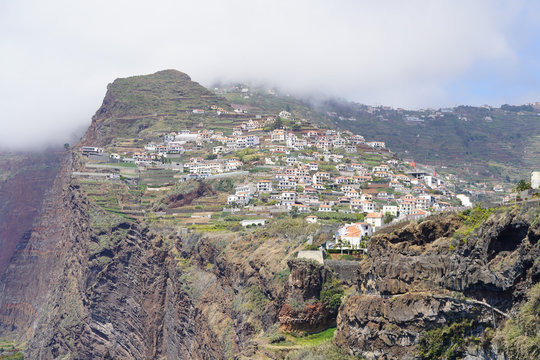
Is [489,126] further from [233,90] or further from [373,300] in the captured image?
[373,300]

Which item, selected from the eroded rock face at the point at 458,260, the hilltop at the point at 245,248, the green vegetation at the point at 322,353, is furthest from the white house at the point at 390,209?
the eroded rock face at the point at 458,260

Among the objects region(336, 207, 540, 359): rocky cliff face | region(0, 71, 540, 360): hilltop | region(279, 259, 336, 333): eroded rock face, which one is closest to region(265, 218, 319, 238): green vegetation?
region(0, 71, 540, 360): hilltop

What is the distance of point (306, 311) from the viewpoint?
178 feet

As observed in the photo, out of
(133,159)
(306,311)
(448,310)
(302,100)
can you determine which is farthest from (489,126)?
(448,310)

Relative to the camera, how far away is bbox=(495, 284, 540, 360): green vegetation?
29.2m

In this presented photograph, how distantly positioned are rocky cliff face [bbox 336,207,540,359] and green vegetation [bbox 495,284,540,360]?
103 cm

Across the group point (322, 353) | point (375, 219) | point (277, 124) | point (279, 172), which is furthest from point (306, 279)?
point (277, 124)

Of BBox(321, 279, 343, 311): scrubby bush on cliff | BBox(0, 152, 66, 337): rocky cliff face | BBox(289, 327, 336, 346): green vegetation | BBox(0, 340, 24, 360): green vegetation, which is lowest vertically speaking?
BBox(0, 340, 24, 360): green vegetation

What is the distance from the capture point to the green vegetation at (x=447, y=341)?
117 feet

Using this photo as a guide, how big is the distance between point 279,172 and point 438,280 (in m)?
65.7

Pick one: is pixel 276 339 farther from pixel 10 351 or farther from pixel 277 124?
pixel 277 124

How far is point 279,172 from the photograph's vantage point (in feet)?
338

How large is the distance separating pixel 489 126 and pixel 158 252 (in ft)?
430

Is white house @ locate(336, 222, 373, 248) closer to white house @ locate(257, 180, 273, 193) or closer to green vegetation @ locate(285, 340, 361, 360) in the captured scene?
green vegetation @ locate(285, 340, 361, 360)
